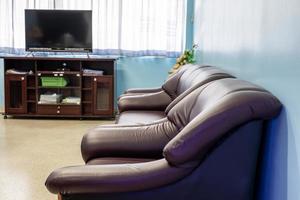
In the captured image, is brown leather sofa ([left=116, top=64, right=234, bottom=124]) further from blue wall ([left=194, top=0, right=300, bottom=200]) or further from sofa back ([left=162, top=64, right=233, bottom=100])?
blue wall ([left=194, top=0, right=300, bottom=200])

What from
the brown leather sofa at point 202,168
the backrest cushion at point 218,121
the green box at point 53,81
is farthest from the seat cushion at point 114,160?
the green box at point 53,81

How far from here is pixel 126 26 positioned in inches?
213

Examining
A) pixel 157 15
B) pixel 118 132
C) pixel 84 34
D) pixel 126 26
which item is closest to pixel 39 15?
pixel 84 34

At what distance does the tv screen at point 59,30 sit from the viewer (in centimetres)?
515

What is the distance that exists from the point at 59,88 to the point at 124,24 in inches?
51.7

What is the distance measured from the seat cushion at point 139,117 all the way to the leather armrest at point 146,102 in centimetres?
10

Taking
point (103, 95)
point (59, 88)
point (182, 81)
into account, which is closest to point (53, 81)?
point (59, 88)

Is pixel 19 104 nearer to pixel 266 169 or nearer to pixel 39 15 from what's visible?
pixel 39 15

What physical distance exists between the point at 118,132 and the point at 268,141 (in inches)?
41.2

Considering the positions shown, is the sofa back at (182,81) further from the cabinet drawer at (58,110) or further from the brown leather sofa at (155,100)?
the cabinet drawer at (58,110)

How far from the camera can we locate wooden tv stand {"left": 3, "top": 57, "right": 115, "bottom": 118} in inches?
202

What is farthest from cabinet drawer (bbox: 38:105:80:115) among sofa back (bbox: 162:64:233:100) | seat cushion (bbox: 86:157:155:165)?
seat cushion (bbox: 86:157:155:165)

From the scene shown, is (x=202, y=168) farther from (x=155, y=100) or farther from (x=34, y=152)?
(x=34, y=152)

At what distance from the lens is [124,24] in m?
5.40
